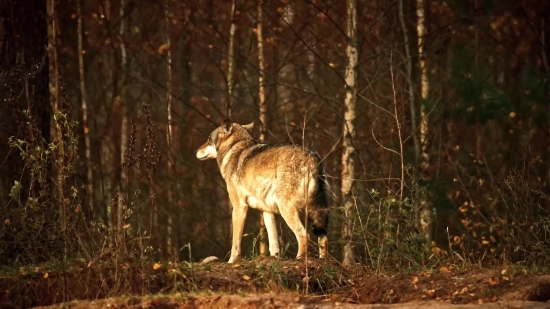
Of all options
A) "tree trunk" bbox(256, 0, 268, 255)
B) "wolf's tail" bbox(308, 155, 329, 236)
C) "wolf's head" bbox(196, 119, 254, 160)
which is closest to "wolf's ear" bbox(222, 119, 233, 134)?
"wolf's head" bbox(196, 119, 254, 160)

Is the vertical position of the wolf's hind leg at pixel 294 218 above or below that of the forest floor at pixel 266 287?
above

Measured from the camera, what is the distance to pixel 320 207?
1186 cm

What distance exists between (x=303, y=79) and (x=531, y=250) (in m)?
17.7

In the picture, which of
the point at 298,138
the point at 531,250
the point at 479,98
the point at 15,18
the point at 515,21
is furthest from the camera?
the point at 515,21

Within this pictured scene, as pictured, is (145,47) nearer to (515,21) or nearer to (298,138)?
(298,138)

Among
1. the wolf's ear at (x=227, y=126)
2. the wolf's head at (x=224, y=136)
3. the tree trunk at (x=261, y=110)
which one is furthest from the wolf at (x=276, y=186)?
the tree trunk at (x=261, y=110)

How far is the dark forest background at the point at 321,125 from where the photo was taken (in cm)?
1061

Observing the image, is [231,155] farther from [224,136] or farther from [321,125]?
[321,125]

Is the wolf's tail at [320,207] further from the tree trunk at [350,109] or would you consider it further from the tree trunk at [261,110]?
the tree trunk at [261,110]

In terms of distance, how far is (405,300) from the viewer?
350 inches

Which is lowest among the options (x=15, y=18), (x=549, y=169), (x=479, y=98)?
(x=549, y=169)

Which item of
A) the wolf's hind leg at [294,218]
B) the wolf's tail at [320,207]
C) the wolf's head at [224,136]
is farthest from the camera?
the wolf's head at [224,136]

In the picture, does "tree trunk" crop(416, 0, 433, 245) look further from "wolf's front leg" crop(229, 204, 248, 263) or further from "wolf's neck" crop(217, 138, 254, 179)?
"wolf's front leg" crop(229, 204, 248, 263)

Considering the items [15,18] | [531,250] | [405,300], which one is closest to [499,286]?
[405,300]
